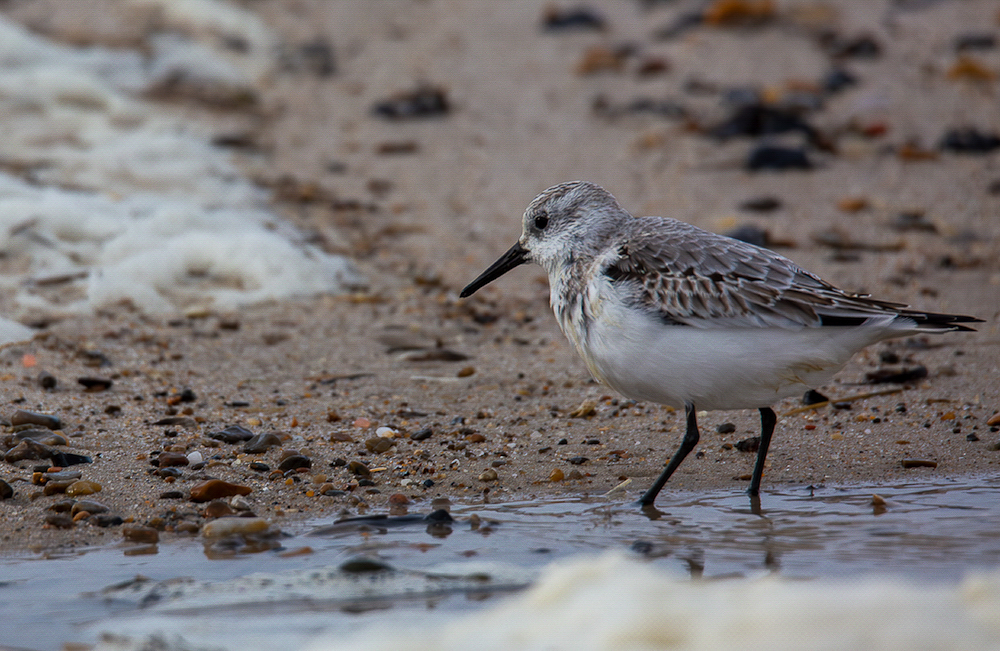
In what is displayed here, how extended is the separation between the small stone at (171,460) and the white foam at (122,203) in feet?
7.72

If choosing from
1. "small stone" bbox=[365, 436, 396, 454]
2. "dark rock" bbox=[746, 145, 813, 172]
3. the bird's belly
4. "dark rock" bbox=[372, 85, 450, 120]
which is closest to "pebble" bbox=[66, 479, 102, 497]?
"small stone" bbox=[365, 436, 396, 454]

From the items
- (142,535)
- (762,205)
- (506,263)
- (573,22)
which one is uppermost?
(573,22)

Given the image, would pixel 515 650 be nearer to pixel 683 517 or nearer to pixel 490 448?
pixel 683 517

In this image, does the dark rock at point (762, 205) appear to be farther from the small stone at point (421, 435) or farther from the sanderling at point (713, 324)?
the small stone at point (421, 435)

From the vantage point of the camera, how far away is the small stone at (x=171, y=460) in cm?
515

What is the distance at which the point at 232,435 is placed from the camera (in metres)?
5.50

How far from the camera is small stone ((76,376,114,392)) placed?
239 inches

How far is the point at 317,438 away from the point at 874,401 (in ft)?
9.66

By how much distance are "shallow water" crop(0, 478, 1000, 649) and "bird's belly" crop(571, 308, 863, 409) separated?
0.55 m

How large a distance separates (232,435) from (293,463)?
1.52 feet

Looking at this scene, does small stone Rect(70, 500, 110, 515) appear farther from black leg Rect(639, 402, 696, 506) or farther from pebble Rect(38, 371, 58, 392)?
black leg Rect(639, 402, 696, 506)

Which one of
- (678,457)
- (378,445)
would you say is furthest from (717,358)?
(378,445)

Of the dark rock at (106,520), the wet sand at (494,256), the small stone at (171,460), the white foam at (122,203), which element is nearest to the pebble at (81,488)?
the wet sand at (494,256)

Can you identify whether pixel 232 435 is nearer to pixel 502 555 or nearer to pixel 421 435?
pixel 421 435
